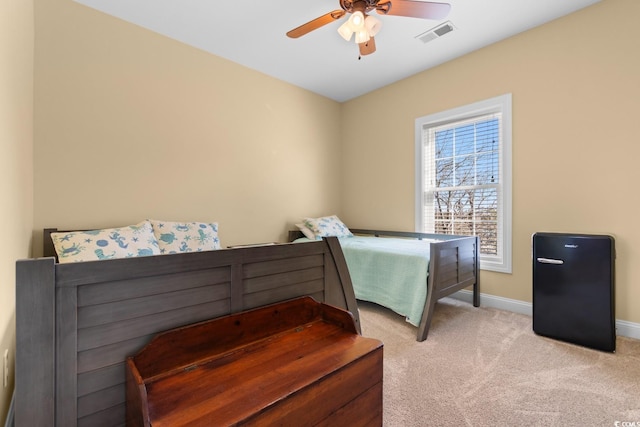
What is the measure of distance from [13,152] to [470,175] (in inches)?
140

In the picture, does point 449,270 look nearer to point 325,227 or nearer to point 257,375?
point 325,227

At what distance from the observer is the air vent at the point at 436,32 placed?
98.8 inches

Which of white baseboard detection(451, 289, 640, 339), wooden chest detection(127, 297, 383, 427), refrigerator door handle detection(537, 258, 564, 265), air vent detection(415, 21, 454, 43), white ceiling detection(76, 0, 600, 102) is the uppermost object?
white ceiling detection(76, 0, 600, 102)

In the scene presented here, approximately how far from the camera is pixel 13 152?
147 centimetres

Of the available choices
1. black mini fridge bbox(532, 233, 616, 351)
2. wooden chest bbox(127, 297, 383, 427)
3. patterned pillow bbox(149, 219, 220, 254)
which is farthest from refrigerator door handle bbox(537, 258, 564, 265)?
patterned pillow bbox(149, 219, 220, 254)

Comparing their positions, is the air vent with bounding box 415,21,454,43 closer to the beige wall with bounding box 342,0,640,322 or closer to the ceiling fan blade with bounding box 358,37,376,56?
the beige wall with bounding box 342,0,640,322

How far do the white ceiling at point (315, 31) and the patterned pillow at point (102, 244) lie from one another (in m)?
1.79

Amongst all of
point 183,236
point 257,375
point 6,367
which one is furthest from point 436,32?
point 6,367

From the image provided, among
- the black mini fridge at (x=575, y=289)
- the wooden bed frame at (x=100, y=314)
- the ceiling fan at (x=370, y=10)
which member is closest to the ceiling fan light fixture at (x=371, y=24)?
the ceiling fan at (x=370, y=10)

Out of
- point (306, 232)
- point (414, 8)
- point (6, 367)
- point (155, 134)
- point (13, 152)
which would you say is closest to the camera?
point (6, 367)

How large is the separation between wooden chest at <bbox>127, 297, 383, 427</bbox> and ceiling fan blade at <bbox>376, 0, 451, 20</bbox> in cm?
→ 188

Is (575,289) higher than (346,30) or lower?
lower

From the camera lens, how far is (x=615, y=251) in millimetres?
2154

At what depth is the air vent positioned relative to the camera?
8.23ft
